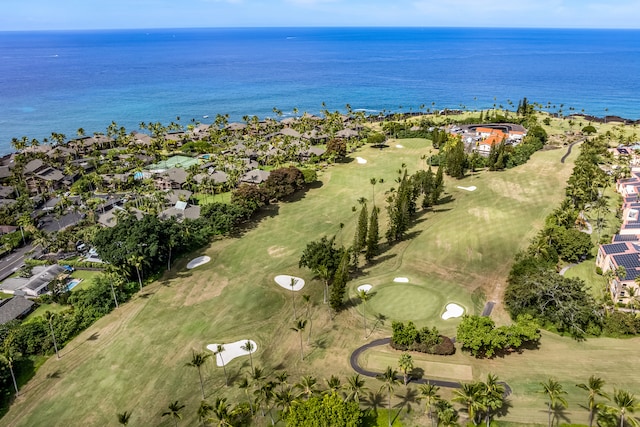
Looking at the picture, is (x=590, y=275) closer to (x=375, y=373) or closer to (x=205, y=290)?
(x=375, y=373)

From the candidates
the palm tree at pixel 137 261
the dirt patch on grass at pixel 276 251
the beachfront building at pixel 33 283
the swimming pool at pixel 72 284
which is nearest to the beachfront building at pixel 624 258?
the dirt patch on grass at pixel 276 251

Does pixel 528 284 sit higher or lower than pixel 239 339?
higher

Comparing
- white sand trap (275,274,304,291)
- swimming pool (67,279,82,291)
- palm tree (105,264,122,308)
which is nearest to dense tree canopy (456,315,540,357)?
white sand trap (275,274,304,291)

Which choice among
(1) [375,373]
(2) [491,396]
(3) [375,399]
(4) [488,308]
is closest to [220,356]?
(1) [375,373]

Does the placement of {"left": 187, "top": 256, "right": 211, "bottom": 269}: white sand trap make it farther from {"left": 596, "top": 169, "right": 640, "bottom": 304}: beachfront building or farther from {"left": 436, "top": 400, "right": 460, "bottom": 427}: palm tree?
{"left": 596, "top": 169, "right": 640, "bottom": 304}: beachfront building

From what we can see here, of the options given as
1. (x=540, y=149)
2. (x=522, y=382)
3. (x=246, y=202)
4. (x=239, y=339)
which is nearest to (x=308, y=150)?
(x=246, y=202)

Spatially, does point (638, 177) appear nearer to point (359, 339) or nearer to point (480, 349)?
point (480, 349)
